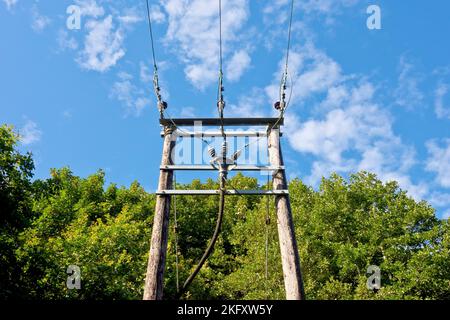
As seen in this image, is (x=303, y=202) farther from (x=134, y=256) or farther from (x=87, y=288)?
(x=87, y=288)

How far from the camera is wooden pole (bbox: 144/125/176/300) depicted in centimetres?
600

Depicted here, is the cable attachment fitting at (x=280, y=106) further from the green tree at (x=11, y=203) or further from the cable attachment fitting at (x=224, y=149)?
the green tree at (x=11, y=203)

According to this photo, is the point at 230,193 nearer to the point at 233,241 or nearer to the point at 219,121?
the point at 219,121

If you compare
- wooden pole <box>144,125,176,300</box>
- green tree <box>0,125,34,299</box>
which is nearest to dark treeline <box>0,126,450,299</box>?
green tree <box>0,125,34,299</box>

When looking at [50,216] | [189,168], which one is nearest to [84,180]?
Result: [50,216]

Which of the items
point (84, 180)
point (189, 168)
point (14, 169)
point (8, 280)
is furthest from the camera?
point (84, 180)

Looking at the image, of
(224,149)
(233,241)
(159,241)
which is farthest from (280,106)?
(233,241)

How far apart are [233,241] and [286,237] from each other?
2716 centimetres

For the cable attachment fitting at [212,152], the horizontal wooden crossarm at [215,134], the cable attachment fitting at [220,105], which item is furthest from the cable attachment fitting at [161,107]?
the cable attachment fitting at [212,152]

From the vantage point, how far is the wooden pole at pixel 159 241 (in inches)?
236

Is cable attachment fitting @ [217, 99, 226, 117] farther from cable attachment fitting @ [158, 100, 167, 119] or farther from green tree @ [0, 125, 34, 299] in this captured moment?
green tree @ [0, 125, 34, 299]

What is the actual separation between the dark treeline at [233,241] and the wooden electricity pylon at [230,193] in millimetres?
12239
